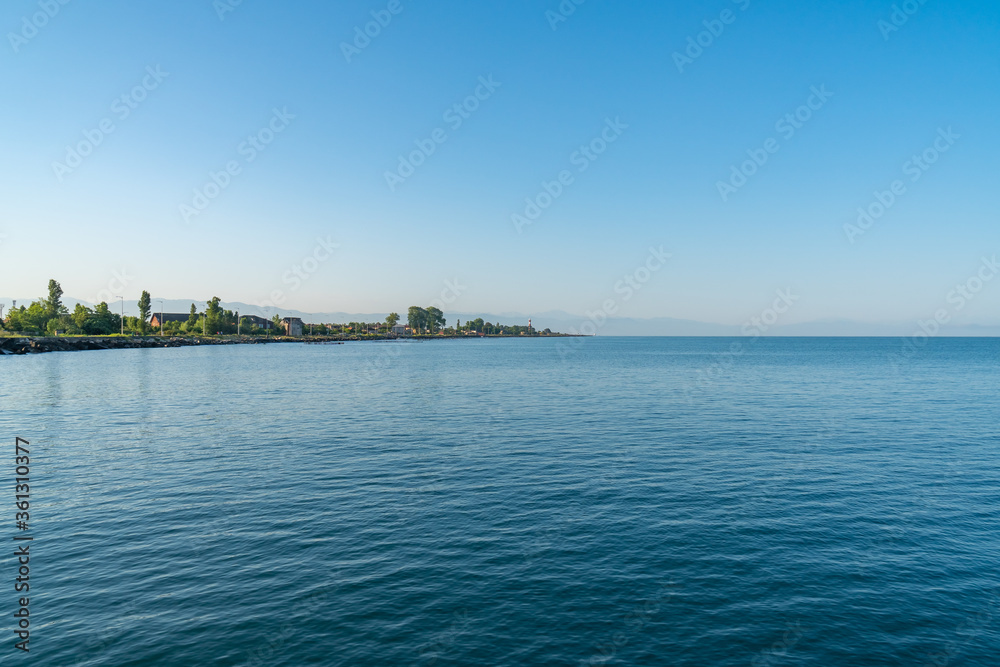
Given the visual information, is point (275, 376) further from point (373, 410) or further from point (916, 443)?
point (916, 443)

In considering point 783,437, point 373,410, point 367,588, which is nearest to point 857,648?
point 367,588

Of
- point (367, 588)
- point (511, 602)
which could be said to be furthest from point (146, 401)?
point (511, 602)

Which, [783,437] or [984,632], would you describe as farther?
[783,437]

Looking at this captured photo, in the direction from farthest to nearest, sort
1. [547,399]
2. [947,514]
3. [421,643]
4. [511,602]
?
[547,399]
[947,514]
[511,602]
[421,643]

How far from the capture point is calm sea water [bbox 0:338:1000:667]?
48.6 feet

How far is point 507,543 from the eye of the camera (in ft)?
69.4

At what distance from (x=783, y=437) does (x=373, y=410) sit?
40.3 meters

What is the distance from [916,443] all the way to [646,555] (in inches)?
1366

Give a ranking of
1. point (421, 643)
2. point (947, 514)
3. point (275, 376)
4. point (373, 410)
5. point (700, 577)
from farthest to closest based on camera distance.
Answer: point (275, 376)
point (373, 410)
point (947, 514)
point (700, 577)
point (421, 643)

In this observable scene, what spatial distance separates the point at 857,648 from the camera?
14.7 metres

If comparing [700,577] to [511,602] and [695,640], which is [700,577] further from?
[511,602]

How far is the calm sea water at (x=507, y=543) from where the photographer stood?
14812 mm

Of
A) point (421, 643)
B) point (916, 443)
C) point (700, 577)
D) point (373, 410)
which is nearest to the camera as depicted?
point (421, 643)

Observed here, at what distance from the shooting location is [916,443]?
41438mm
